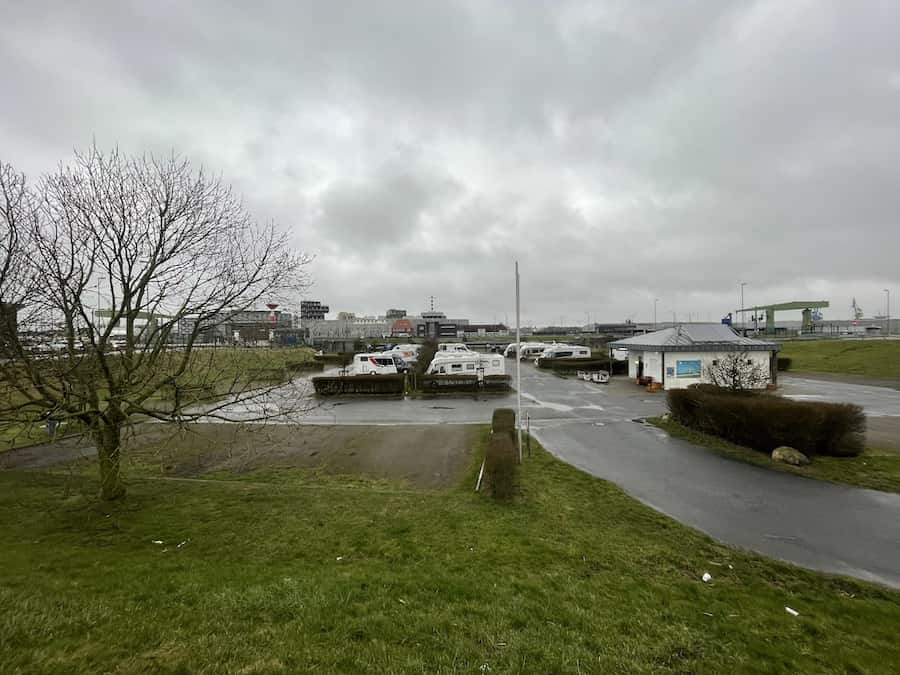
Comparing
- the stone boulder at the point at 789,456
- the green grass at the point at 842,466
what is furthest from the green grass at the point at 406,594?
the stone boulder at the point at 789,456

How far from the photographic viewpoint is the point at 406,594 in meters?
4.37

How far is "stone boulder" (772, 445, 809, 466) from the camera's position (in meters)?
10.1

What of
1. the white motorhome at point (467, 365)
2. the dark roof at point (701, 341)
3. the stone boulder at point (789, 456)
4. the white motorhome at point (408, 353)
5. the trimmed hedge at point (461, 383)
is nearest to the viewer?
the stone boulder at point (789, 456)

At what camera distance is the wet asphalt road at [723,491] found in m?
6.18

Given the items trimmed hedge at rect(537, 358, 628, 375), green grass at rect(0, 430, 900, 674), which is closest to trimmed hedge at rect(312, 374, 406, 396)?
green grass at rect(0, 430, 900, 674)

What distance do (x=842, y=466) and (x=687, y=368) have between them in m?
16.6

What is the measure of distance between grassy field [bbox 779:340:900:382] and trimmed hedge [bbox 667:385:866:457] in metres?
25.7

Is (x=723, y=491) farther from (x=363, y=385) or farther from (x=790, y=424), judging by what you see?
(x=363, y=385)

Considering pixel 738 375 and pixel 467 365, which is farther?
pixel 467 365

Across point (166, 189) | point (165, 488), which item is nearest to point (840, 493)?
point (165, 488)

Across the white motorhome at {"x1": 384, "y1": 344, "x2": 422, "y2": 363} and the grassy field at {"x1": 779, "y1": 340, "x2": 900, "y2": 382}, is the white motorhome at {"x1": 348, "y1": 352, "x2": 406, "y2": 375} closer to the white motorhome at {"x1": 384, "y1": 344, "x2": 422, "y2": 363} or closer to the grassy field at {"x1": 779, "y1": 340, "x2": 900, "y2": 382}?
the white motorhome at {"x1": 384, "y1": 344, "x2": 422, "y2": 363}

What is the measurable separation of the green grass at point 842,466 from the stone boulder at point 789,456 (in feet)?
0.46

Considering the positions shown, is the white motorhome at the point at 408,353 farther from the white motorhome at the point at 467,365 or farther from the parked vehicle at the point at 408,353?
the white motorhome at the point at 467,365

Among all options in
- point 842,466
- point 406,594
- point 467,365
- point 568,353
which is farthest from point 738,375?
point 568,353
